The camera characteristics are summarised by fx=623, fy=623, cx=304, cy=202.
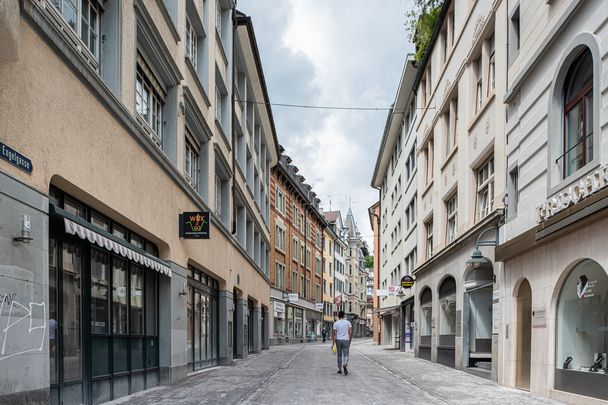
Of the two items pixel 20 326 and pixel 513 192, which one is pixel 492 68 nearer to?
pixel 513 192

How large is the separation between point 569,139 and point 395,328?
1299 inches

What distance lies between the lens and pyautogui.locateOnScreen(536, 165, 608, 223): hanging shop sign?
939 cm

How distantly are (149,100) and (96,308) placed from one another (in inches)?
204

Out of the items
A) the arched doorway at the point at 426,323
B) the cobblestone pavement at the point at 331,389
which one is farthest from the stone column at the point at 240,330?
the arched doorway at the point at 426,323

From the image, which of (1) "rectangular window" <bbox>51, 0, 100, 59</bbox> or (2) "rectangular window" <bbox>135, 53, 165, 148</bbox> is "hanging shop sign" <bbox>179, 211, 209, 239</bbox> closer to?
(2) "rectangular window" <bbox>135, 53, 165, 148</bbox>

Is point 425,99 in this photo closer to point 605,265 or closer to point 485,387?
point 485,387

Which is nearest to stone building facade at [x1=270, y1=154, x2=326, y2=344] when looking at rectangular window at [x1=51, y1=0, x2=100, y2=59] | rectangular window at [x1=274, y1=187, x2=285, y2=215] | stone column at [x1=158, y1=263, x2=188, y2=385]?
rectangular window at [x1=274, y1=187, x2=285, y2=215]

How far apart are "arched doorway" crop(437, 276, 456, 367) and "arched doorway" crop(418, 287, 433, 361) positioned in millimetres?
1832

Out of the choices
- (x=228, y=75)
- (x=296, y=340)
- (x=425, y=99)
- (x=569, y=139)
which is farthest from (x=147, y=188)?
(x=296, y=340)

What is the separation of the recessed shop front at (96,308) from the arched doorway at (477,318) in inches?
375

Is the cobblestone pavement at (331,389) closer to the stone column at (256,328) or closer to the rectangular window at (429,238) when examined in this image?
the rectangular window at (429,238)

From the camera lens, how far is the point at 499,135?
1585 cm

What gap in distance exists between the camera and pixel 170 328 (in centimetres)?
1344

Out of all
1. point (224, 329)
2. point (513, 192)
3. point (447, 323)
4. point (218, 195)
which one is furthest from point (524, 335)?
point (218, 195)
